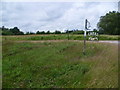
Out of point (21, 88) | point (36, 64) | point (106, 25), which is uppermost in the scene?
point (106, 25)

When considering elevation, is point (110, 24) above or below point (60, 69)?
above

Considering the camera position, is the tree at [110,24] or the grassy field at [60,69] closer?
the grassy field at [60,69]

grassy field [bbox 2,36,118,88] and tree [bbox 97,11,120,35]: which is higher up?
tree [bbox 97,11,120,35]

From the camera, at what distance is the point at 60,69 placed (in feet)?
42.3

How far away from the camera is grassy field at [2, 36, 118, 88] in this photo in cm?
1004

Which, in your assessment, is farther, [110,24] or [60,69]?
[110,24]

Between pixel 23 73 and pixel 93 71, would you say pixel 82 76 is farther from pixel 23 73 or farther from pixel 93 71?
pixel 23 73

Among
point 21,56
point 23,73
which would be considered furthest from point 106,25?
point 23,73

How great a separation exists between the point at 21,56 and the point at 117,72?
9350mm

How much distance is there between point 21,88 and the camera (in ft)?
36.8

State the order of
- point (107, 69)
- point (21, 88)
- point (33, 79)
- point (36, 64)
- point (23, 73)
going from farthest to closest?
point (36, 64), point (23, 73), point (33, 79), point (21, 88), point (107, 69)

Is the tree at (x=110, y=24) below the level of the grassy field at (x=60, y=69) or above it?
above

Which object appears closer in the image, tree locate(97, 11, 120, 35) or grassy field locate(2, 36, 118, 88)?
grassy field locate(2, 36, 118, 88)

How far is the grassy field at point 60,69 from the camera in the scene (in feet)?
32.9
